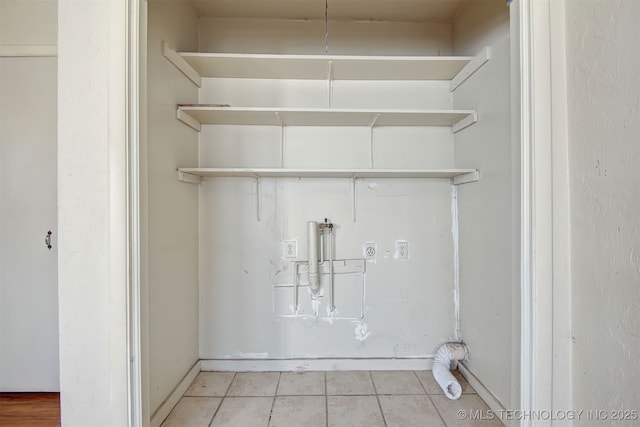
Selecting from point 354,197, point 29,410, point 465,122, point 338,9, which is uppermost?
point 338,9

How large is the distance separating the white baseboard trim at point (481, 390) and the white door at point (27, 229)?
246 centimetres

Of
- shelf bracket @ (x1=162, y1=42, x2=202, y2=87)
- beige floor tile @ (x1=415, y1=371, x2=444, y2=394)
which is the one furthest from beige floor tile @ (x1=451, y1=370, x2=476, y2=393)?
shelf bracket @ (x1=162, y1=42, x2=202, y2=87)

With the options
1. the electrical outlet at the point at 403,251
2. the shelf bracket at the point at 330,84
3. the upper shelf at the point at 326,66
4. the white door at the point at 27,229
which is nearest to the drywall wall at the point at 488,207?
the upper shelf at the point at 326,66

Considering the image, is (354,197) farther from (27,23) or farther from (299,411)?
(27,23)

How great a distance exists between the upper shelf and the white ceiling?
43cm

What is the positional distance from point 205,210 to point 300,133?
826 mm

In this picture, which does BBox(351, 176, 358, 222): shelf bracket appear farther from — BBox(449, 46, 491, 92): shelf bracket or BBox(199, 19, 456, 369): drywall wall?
BBox(449, 46, 491, 92): shelf bracket

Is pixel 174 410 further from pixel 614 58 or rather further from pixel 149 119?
pixel 614 58

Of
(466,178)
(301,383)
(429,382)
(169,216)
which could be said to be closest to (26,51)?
(169,216)

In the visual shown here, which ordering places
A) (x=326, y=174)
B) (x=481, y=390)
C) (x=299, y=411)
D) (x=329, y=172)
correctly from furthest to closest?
1. (x=326, y=174)
2. (x=329, y=172)
3. (x=481, y=390)
4. (x=299, y=411)

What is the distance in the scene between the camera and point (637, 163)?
2.40 feet

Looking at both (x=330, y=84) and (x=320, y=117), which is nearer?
(x=320, y=117)

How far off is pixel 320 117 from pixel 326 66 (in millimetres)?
316

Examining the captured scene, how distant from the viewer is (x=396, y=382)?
1.88m
